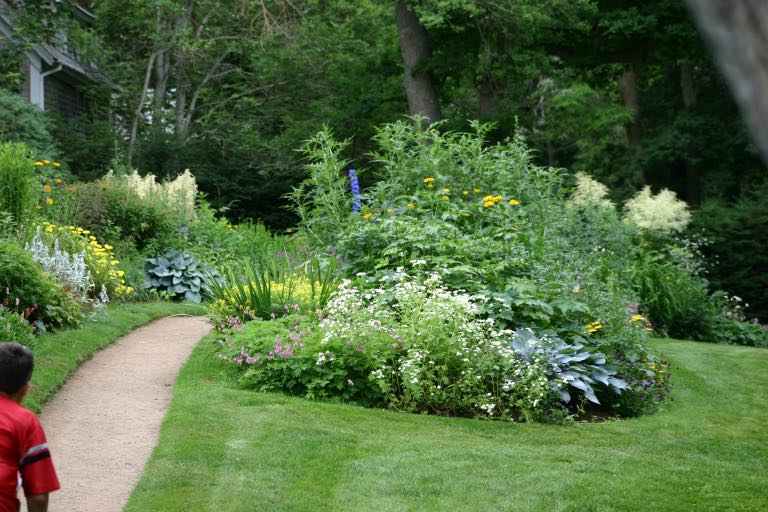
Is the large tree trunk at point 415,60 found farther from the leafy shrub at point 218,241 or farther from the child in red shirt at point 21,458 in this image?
the child in red shirt at point 21,458

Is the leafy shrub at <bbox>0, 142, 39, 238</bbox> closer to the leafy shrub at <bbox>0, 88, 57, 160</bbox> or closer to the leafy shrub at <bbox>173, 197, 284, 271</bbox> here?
the leafy shrub at <bbox>173, 197, 284, 271</bbox>

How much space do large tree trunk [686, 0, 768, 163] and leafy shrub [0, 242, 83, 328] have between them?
26.1 feet

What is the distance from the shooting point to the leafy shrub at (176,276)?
14137 millimetres

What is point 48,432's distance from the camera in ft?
21.0

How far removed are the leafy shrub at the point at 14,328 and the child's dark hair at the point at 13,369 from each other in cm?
429

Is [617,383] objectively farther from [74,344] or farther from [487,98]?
[487,98]

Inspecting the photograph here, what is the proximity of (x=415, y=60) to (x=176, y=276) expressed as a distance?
350 inches

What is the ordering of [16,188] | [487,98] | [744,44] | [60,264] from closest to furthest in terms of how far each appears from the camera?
[744,44] < [60,264] < [16,188] < [487,98]

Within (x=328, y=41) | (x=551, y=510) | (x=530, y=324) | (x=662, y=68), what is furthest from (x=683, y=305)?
(x=662, y=68)

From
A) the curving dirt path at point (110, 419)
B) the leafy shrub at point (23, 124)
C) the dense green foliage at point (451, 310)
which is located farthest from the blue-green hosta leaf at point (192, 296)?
the leafy shrub at point (23, 124)

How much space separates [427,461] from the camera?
5.71m

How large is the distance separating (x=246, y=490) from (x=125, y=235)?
10.8m

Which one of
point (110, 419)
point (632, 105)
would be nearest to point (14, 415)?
point (110, 419)

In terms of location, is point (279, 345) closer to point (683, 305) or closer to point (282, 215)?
point (683, 305)
